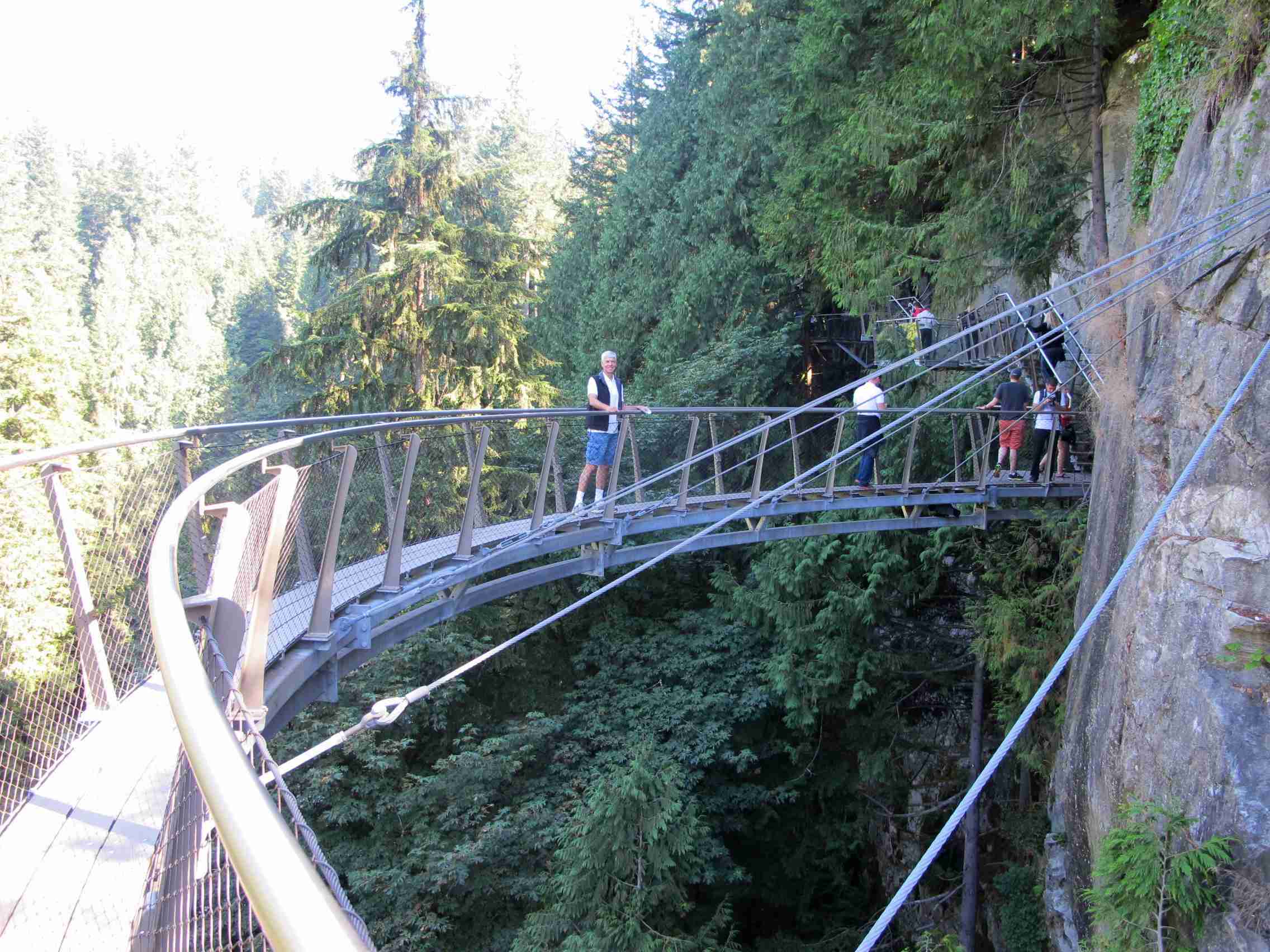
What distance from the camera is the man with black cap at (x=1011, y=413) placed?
33.1ft

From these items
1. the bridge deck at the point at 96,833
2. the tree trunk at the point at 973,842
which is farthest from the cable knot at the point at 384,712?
the tree trunk at the point at 973,842

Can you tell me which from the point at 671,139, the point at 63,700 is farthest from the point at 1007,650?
the point at 671,139

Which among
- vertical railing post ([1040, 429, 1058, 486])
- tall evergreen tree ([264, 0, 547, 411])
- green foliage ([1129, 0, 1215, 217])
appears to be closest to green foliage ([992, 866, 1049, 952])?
vertical railing post ([1040, 429, 1058, 486])

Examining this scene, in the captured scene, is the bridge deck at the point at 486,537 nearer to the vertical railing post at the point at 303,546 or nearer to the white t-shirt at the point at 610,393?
the vertical railing post at the point at 303,546

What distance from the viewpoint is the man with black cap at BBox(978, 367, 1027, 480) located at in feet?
33.1

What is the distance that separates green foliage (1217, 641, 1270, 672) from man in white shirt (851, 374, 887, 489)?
3.87m

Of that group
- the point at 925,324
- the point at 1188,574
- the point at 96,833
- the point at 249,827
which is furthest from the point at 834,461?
the point at 249,827

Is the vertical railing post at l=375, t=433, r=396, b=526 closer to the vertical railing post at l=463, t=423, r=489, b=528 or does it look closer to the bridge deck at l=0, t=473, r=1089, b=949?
the vertical railing post at l=463, t=423, r=489, b=528

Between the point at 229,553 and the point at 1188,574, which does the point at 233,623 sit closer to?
the point at 229,553

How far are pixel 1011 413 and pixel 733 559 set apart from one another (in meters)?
7.19

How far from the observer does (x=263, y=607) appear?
304 cm

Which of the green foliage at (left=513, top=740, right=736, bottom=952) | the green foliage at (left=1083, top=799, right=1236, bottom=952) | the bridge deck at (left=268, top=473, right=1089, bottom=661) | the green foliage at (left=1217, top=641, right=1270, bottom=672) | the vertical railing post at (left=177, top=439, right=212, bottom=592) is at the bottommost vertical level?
the green foliage at (left=513, top=740, right=736, bottom=952)

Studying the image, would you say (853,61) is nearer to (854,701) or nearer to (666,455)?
(666,455)

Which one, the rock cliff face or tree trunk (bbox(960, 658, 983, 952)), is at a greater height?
the rock cliff face
